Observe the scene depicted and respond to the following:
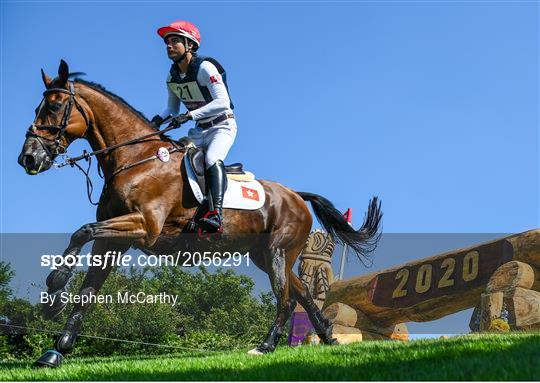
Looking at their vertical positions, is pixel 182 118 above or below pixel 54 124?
above

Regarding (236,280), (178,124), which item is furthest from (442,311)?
(178,124)

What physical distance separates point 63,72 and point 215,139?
1.85 metres

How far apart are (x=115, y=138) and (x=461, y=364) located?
4.58m

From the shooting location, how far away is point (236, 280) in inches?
631

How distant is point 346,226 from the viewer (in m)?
10.1

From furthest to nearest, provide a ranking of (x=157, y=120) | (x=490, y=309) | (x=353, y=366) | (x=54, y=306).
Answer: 1. (x=490, y=309)
2. (x=157, y=120)
3. (x=54, y=306)
4. (x=353, y=366)

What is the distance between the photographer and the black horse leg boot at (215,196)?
7.97 metres

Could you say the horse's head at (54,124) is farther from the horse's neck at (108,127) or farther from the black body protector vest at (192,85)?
the black body protector vest at (192,85)

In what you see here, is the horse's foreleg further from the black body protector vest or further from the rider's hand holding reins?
the black body protector vest

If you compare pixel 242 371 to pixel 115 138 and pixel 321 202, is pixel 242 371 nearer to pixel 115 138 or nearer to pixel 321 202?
pixel 115 138

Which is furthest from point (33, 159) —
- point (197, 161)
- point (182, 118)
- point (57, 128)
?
point (197, 161)

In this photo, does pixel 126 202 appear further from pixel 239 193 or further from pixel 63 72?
pixel 63 72

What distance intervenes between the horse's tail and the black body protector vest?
2227mm

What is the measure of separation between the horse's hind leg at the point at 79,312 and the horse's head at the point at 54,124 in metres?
1.07
